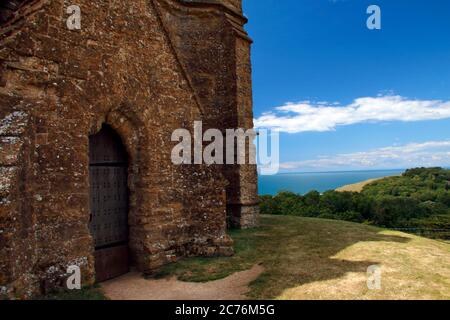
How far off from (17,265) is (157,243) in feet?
9.96

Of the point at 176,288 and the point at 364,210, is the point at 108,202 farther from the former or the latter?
the point at 364,210

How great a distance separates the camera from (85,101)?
6.05m

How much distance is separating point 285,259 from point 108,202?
4333 mm

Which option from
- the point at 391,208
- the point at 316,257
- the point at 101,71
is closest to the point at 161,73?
the point at 101,71

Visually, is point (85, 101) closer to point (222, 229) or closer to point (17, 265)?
point (17, 265)

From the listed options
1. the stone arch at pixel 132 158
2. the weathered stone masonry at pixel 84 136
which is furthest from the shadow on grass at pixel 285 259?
the stone arch at pixel 132 158

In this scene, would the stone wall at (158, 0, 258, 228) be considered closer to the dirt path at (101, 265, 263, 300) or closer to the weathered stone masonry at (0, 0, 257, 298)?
the weathered stone masonry at (0, 0, 257, 298)

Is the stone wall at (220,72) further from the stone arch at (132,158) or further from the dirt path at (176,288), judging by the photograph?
the dirt path at (176,288)

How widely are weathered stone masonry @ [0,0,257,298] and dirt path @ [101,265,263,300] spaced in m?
0.54

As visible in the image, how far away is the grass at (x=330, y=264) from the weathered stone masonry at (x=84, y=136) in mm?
1008

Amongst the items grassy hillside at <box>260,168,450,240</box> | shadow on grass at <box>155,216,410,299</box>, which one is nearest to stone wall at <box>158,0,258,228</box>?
shadow on grass at <box>155,216,410,299</box>

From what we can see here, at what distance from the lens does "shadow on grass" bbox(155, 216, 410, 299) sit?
6.36 m

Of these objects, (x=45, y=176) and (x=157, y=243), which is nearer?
(x=45, y=176)

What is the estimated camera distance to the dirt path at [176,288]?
5.66 meters
